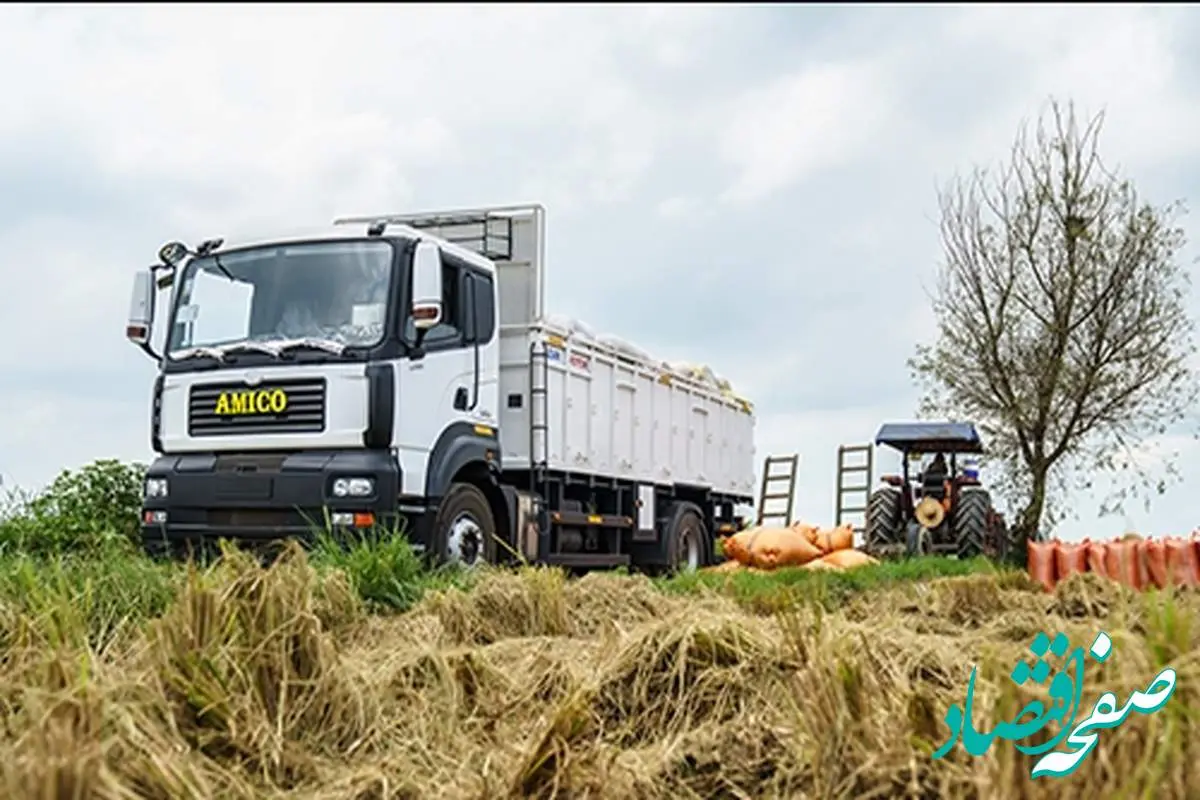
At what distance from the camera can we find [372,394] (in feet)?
32.7

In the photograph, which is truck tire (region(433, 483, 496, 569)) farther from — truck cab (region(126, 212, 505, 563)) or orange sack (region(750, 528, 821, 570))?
orange sack (region(750, 528, 821, 570))

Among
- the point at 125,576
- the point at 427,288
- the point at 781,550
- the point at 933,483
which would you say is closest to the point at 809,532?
the point at 781,550

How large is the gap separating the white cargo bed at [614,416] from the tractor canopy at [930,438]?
6.96ft

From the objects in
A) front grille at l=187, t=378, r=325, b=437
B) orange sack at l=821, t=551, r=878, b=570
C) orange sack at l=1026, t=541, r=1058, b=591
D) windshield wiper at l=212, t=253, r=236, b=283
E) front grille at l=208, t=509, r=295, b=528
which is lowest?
orange sack at l=821, t=551, r=878, b=570

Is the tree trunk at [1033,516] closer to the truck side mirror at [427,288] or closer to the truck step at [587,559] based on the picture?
the truck step at [587,559]

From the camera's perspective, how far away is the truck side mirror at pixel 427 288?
1003cm

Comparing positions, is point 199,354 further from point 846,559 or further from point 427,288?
point 846,559

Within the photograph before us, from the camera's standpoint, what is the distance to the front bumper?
9922mm

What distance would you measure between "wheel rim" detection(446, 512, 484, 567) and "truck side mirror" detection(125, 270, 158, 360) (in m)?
3.01

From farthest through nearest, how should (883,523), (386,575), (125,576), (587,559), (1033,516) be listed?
(1033,516) < (883,523) < (587,559) < (386,575) < (125,576)

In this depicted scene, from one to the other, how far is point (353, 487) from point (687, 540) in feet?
24.1

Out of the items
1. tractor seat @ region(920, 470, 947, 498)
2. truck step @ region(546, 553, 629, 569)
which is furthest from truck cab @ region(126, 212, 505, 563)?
tractor seat @ region(920, 470, 947, 498)

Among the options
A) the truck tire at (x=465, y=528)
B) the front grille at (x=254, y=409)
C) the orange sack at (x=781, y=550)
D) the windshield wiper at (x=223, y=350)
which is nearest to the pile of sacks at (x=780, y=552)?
the orange sack at (x=781, y=550)

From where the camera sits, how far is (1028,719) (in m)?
2.99
